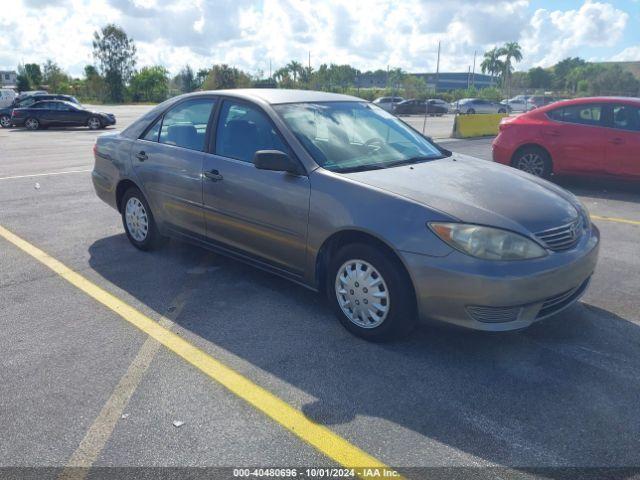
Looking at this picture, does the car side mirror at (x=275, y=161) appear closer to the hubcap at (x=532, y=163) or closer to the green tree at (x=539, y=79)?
the hubcap at (x=532, y=163)

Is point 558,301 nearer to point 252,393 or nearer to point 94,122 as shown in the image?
point 252,393

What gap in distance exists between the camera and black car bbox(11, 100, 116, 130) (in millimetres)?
24266

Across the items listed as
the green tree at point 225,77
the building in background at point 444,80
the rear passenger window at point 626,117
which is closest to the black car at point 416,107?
the green tree at point 225,77

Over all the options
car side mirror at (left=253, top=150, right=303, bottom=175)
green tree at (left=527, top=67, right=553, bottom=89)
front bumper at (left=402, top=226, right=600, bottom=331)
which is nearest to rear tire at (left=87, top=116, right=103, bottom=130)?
car side mirror at (left=253, top=150, right=303, bottom=175)

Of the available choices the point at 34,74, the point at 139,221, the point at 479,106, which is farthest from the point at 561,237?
the point at 34,74

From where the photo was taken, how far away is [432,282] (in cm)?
326

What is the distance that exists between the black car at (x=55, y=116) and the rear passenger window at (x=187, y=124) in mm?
21752

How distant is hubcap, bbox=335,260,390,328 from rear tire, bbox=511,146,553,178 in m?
6.51

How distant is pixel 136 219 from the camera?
558 cm

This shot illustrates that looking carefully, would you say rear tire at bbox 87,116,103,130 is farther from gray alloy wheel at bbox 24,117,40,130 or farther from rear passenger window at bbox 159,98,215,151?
rear passenger window at bbox 159,98,215,151

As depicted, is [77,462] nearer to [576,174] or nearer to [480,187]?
[480,187]

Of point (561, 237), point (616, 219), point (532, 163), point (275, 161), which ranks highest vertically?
point (275, 161)

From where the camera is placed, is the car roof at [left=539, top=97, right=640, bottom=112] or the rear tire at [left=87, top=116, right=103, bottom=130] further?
the rear tire at [left=87, top=116, right=103, bottom=130]

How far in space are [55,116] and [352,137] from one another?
2379 cm
